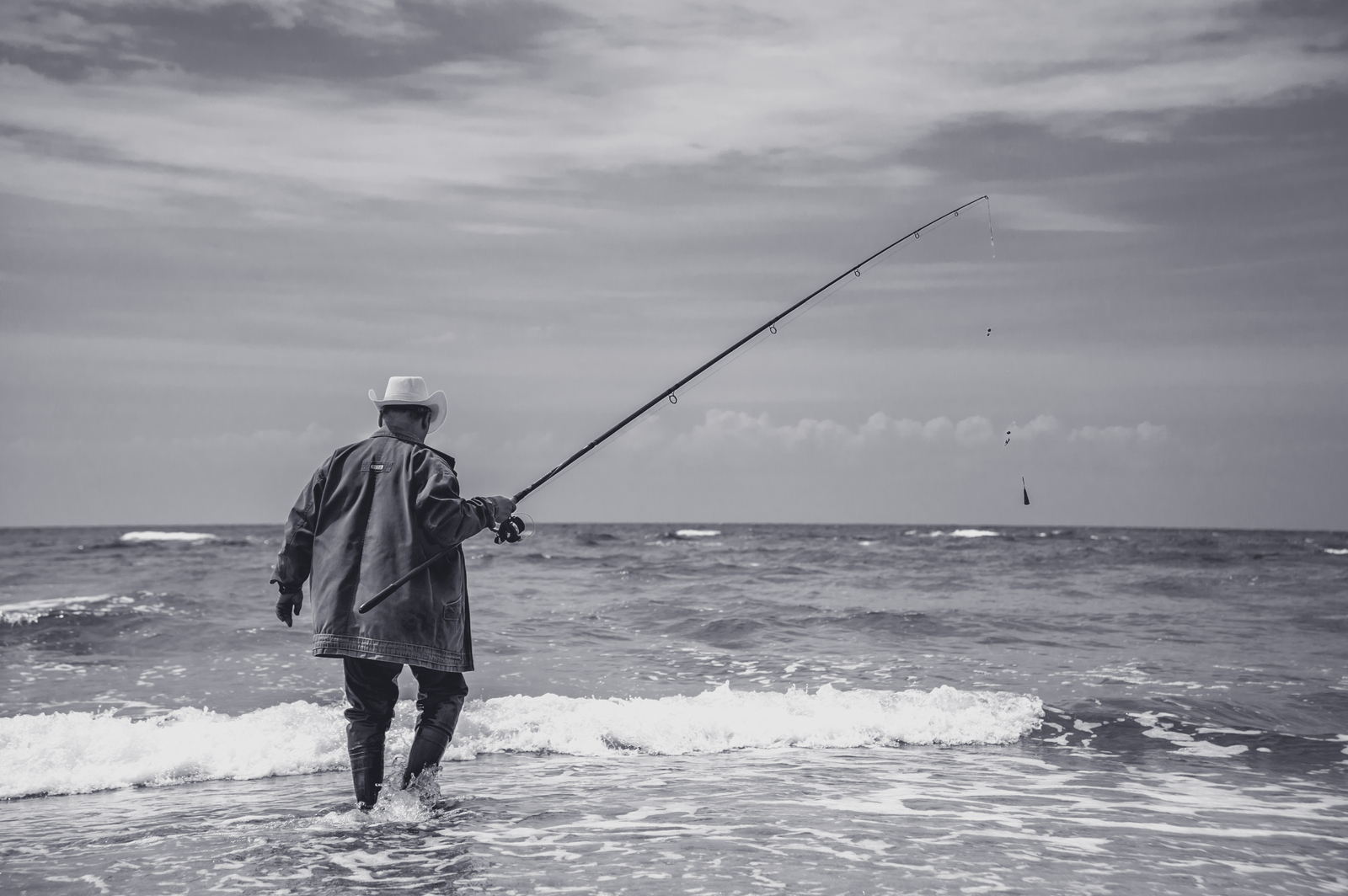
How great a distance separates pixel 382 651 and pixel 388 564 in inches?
13.1

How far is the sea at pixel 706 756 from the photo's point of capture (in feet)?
12.7

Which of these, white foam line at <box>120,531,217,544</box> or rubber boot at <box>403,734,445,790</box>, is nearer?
rubber boot at <box>403,734,445,790</box>

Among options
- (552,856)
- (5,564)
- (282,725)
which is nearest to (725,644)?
(282,725)

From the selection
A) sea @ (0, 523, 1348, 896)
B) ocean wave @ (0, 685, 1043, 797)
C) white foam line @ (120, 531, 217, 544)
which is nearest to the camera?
sea @ (0, 523, 1348, 896)

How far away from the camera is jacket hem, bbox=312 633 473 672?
4035 mm

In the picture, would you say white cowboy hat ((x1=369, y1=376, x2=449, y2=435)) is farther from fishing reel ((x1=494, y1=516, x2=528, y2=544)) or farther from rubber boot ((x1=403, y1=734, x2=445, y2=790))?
rubber boot ((x1=403, y1=734, x2=445, y2=790))

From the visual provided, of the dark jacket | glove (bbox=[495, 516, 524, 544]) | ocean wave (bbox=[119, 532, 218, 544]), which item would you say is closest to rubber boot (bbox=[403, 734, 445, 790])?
the dark jacket

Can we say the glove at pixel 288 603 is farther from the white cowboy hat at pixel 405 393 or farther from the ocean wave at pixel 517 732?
the ocean wave at pixel 517 732

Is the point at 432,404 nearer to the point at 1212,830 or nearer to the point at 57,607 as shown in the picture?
the point at 1212,830

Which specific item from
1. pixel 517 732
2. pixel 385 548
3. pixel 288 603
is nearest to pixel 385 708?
pixel 288 603

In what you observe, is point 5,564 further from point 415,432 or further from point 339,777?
point 415,432

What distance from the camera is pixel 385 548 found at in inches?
161

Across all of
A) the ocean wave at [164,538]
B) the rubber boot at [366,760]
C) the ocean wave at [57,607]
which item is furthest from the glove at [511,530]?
the ocean wave at [164,538]

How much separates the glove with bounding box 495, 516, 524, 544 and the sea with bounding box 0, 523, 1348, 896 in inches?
44.7
